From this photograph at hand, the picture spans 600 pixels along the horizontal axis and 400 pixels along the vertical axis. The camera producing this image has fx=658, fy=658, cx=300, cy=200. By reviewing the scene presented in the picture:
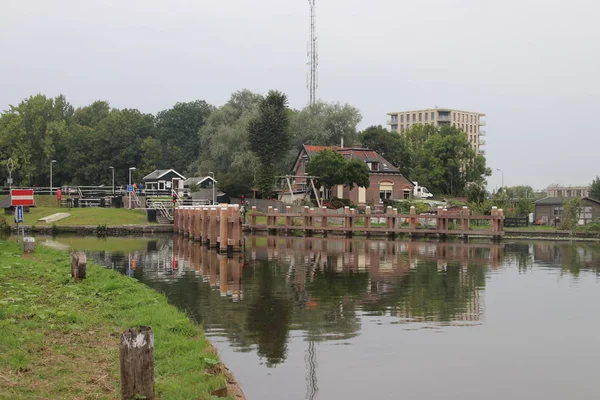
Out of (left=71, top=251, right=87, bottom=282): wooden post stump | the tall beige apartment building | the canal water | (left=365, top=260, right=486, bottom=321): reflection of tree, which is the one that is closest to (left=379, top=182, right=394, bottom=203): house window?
the canal water

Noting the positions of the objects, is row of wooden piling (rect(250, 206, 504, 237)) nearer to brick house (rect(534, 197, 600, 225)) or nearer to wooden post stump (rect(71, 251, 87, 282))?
brick house (rect(534, 197, 600, 225))

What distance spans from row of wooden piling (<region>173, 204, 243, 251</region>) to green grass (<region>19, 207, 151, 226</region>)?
443 inches

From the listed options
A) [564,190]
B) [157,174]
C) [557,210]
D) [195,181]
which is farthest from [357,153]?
[564,190]

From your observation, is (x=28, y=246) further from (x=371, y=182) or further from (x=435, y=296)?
(x=371, y=182)

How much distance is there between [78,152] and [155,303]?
82131 mm

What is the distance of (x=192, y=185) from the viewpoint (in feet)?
259

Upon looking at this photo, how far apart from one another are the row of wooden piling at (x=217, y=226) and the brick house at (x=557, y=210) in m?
32.8

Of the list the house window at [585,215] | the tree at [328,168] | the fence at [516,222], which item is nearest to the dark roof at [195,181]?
the tree at [328,168]

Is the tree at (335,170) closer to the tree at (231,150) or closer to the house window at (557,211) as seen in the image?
the tree at (231,150)

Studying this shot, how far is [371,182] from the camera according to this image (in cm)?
6900

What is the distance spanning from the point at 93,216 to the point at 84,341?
46704mm

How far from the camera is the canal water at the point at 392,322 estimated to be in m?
10.4

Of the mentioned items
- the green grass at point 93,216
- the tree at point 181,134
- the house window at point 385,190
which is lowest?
the green grass at point 93,216

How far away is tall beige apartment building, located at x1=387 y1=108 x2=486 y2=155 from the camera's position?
169 metres
